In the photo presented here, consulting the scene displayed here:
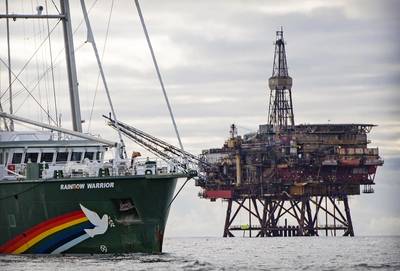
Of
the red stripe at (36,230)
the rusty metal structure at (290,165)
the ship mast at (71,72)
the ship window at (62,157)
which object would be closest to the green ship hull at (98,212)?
the red stripe at (36,230)

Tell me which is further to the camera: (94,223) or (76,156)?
(76,156)

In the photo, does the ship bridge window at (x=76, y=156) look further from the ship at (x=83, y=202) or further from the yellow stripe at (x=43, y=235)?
the yellow stripe at (x=43, y=235)

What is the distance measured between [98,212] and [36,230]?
12.5ft

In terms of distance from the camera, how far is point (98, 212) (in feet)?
224

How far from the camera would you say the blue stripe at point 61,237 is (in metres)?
68.6

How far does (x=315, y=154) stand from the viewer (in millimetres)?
143500

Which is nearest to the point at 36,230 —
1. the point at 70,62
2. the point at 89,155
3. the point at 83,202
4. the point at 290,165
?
the point at 83,202

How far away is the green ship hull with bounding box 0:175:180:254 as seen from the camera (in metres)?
68.2

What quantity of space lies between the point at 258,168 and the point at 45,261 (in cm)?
8078

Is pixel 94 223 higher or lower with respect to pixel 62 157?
lower

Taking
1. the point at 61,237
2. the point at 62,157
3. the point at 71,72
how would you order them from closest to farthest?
the point at 61,237
the point at 62,157
the point at 71,72

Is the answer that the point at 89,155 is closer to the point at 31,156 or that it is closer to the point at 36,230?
the point at 31,156

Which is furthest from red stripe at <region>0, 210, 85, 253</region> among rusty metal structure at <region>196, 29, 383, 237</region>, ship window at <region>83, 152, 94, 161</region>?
rusty metal structure at <region>196, 29, 383, 237</region>

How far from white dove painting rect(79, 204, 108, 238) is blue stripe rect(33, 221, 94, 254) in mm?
198
